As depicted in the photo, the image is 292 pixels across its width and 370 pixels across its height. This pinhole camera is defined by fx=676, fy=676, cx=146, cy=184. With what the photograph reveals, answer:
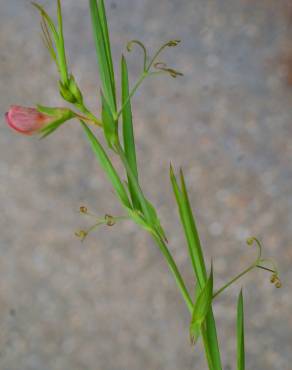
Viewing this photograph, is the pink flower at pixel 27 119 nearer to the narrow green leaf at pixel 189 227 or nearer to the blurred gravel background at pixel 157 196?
the narrow green leaf at pixel 189 227

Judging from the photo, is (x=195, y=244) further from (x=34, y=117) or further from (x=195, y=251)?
(x=34, y=117)

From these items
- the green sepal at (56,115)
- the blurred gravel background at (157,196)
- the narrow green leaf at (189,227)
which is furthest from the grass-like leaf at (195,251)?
the blurred gravel background at (157,196)

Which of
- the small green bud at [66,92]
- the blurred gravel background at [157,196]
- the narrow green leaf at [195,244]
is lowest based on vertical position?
the narrow green leaf at [195,244]

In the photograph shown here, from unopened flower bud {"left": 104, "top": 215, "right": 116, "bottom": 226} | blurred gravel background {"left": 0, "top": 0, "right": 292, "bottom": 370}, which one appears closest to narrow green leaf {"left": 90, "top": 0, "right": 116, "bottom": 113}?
unopened flower bud {"left": 104, "top": 215, "right": 116, "bottom": 226}

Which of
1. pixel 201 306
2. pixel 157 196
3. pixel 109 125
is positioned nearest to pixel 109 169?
pixel 109 125

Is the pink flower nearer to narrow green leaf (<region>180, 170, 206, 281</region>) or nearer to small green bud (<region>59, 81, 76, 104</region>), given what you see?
small green bud (<region>59, 81, 76, 104</region>)

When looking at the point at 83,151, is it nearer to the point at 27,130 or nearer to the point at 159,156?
→ the point at 159,156

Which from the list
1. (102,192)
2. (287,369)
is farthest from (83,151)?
(287,369)
